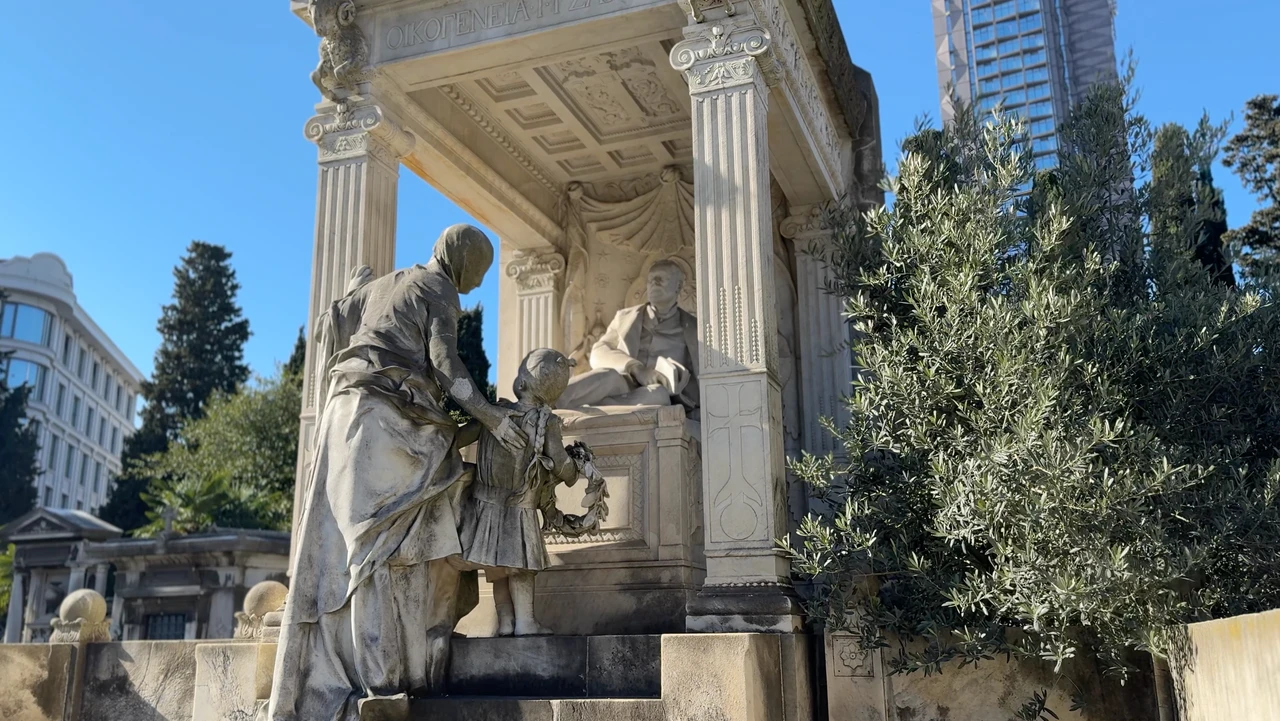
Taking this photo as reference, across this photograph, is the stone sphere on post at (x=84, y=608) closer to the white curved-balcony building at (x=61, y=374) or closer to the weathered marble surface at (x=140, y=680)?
the weathered marble surface at (x=140, y=680)

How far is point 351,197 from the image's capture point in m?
7.55

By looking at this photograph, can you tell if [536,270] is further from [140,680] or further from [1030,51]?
[1030,51]

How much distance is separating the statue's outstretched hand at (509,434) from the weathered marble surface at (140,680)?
277cm

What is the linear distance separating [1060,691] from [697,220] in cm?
345

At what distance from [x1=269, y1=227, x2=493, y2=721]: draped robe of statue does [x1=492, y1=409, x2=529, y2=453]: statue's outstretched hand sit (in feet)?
0.47

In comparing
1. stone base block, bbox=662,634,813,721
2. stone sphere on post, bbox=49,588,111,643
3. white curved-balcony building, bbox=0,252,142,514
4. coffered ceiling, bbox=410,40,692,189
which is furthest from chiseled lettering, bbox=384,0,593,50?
white curved-balcony building, bbox=0,252,142,514


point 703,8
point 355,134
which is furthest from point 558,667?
point 703,8

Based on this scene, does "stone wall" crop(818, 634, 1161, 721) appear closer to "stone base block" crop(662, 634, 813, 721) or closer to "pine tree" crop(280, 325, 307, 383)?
"stone base block" crop(662, 634, 813, 721)

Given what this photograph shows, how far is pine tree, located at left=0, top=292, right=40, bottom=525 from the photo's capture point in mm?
42844

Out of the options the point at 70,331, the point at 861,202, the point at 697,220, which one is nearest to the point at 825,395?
the point at 861,202

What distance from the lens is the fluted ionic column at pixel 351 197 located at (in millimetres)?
7438

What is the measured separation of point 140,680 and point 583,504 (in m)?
3.39

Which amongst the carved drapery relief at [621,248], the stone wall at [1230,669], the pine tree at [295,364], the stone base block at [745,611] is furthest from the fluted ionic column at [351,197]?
the pine tree at [295,364]

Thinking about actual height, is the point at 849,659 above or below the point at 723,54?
below
